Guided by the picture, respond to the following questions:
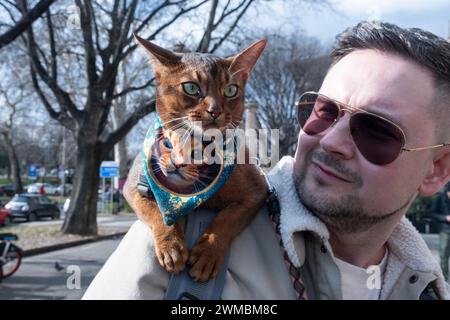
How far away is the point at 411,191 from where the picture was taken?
5.34 feet

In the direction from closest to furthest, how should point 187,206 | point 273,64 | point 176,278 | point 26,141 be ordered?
point 176,278
point 187,206
point 273,64
point 26,141

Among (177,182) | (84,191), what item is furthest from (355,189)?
(84,191)

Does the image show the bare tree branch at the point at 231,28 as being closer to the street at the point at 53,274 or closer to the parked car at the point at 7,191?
the street at the point at 53,274

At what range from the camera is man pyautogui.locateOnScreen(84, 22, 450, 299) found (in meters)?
1.38

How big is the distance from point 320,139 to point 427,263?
0.59m

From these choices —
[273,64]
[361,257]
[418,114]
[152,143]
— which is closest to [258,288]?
[361,257]

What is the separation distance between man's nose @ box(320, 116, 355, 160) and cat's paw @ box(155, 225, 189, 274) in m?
0.56

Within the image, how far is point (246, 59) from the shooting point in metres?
2.01

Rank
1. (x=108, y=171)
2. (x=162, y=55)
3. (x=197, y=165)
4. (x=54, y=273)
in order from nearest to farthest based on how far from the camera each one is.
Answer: (x=197, y=165), (x=162, y=55), (x=54, y=273), (x=108, y=171)

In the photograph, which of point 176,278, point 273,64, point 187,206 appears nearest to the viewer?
point 176,278

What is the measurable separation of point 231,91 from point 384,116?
67 cm

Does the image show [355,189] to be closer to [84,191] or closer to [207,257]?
[207,257]

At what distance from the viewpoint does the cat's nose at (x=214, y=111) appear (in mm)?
1808

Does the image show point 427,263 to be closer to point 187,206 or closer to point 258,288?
point 258,288
